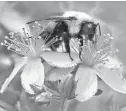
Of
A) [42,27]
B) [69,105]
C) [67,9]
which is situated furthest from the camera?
[67,9]

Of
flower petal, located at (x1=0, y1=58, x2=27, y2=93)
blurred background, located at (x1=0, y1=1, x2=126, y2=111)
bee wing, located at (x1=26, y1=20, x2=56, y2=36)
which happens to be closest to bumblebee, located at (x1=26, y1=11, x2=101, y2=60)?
bee wing, located at (x1=26, y1=20, x2=56, y2=36)

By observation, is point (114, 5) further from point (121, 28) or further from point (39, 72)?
point (39, 72)

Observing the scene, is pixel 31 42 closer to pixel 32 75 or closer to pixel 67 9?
pixel 32 75

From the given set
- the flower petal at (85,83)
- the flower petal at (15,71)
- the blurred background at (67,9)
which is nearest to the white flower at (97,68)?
the flower petal at (85,83)

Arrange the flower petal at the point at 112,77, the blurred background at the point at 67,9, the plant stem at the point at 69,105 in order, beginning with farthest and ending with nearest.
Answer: the blurred background at the point at 67,9
the flower petal at the point at 112,77
the plant stem at the point at 69,105

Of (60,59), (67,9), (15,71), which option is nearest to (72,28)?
(60,59)

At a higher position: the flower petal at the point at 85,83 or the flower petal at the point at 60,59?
the flower petal at the point at 60,59

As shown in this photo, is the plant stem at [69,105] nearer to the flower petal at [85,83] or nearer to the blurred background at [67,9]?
the flower petal at [85,83]
